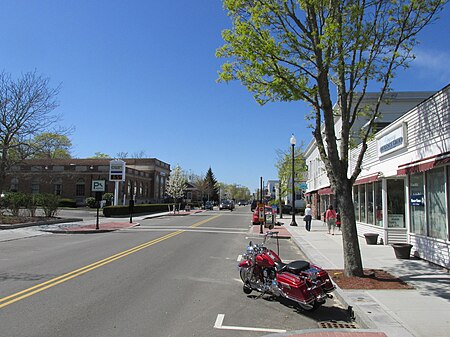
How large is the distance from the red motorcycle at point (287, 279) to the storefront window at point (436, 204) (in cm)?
553

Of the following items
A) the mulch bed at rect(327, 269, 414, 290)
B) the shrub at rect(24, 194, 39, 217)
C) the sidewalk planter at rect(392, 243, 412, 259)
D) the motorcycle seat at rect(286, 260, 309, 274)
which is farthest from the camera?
the shrub at rect(24, 194, 39, 217)

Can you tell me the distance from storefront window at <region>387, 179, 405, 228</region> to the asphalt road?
7.24 m

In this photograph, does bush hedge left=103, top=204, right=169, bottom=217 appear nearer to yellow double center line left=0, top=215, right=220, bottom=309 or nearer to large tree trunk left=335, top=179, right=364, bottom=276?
yellow double center line left=0, top=215, right=220, bottom=309

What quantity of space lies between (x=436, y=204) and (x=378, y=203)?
5.72 metres

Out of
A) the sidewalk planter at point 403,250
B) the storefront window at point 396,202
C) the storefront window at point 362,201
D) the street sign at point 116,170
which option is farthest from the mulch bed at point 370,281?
the street sign at point 116,170

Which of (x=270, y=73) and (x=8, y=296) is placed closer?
(x=8, y=296)

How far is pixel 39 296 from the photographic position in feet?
24.0

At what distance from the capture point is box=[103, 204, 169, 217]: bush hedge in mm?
37253

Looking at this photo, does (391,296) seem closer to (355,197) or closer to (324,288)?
(324,288)

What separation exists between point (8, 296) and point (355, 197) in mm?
18136

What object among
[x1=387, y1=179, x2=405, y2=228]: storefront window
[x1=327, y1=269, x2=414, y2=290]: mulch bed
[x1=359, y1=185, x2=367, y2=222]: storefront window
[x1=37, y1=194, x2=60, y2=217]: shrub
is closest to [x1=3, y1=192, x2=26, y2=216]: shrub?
[x1=37, y1=194, x2=60, y2=217]: shrub

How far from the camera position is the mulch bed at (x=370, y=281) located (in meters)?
8.22

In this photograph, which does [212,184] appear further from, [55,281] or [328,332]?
[328,332]

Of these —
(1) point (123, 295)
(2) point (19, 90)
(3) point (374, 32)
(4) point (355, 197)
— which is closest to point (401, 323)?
(1) point (123, 295)
